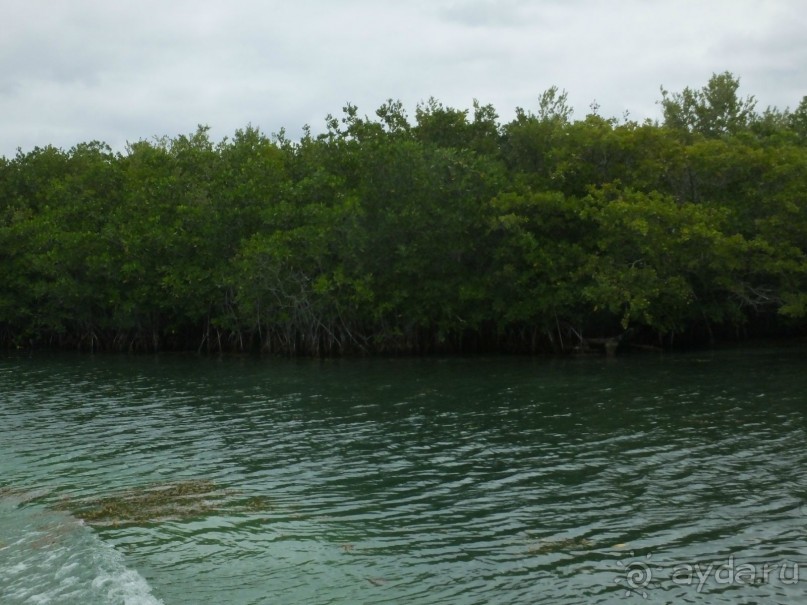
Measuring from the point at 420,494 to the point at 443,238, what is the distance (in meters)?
26.8

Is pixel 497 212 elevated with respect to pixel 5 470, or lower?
elevated

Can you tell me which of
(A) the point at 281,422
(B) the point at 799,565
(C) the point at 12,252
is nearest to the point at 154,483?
(A) the point at 281,422

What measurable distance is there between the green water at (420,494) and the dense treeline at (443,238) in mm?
9337

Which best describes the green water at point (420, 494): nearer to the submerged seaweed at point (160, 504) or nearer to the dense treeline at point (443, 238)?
the submerged seaweed at point (160, 504)

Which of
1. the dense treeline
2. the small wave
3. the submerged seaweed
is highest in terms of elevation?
the dense treeline

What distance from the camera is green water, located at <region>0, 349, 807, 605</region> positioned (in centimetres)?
1118

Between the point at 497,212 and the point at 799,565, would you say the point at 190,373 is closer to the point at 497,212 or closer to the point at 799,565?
the point at 497,212

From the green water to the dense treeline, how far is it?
9.34m

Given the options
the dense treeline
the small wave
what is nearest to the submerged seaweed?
the small wave

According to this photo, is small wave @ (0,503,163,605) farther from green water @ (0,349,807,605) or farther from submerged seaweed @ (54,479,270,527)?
submerged seaweed @ (54,479,270,527)

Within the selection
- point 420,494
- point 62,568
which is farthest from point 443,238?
point 62,568

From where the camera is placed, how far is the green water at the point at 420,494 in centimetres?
1118

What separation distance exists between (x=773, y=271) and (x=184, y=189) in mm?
Answer: 31152

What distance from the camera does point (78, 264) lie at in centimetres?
5047
